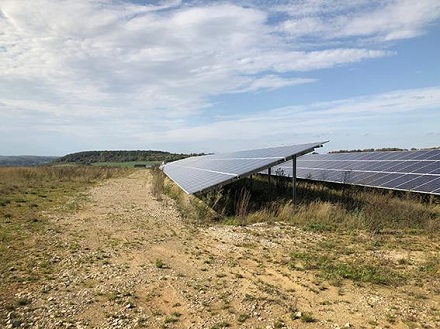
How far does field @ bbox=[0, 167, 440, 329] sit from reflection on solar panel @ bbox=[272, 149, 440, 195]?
129 cm

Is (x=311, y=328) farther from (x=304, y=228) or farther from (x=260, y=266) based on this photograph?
(x=304, y=228)

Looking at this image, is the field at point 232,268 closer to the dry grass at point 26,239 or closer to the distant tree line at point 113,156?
the dry grass at point 26,239

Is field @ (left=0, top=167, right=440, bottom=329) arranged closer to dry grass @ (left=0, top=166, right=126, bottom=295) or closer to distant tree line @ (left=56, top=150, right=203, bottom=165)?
dry grass @ (left=0, top=166, right=126, bottom=295)

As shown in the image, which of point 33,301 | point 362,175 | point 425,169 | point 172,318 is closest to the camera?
point 172,318

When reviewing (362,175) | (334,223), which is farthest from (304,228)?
(362,175)

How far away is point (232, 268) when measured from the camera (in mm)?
7891

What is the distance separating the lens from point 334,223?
1186 cm

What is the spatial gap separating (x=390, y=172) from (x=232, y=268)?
12576 mm

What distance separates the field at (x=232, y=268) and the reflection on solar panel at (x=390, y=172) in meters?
1.29

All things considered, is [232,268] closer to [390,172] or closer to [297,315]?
[297,315]

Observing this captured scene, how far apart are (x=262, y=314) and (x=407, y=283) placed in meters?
2.89

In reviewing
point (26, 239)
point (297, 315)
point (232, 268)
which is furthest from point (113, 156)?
point (297, 315)

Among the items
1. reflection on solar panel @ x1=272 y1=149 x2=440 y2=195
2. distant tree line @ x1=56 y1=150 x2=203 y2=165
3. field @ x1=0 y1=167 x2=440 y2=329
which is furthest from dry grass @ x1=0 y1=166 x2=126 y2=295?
distant tree line @ x1=56 y1=150 x2=203 y2=165

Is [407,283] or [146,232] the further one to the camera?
[146,232]
